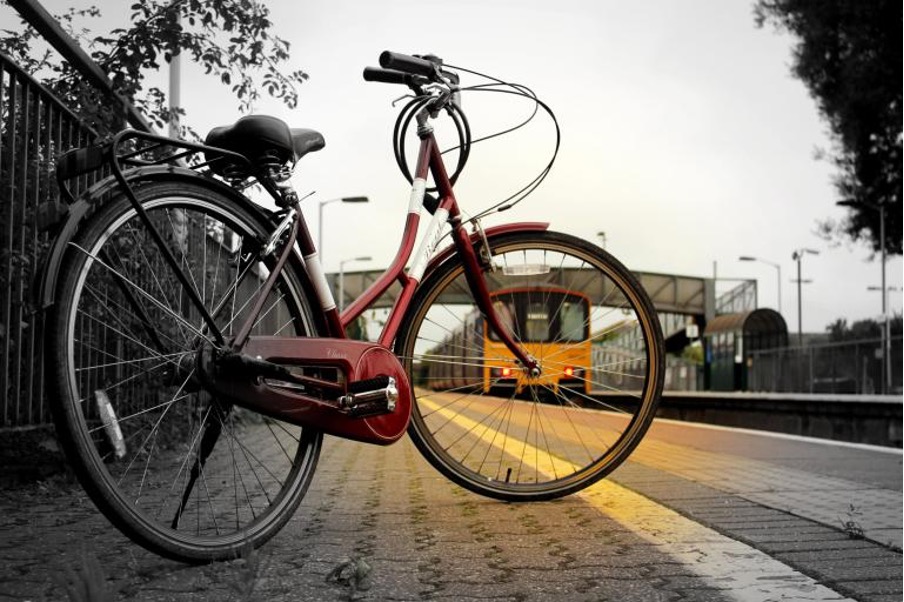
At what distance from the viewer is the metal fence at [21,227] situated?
4.19m

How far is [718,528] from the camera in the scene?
3695 mm

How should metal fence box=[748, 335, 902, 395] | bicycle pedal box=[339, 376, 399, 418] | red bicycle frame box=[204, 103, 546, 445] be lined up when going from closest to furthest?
red bicycle frame box=[204, 103, 546, 445] → bicycle pedal box=[339, 376, 399, 418] → metal fence box=[748, 335, 902, 395]

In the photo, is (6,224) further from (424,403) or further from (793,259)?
(793,259)

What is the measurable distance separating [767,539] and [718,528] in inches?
8.6

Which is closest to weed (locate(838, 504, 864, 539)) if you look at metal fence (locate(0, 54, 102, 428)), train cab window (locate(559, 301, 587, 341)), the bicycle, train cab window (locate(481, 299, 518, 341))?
the bicycle

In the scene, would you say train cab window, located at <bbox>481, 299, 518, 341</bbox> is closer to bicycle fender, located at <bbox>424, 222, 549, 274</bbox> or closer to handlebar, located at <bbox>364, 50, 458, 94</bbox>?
bicycle fender, located at <bbox>424, 222, 549, 274</bbox>

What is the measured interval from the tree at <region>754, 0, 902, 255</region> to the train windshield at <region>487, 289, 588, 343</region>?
86.4ft

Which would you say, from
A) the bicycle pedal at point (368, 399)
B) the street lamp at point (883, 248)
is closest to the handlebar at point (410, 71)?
the bicycle pedal at point (368, 399)

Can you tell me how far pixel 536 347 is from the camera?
4.39 meters

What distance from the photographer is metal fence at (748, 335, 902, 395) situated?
2522 cm

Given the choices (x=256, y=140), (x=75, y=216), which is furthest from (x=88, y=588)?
(x=256, y=140)

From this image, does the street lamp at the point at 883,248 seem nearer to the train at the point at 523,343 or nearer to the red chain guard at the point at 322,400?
the train at the point at 523,343

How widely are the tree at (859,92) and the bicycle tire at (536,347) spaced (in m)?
26.2

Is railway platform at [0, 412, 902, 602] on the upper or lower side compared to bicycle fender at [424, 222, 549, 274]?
lower
